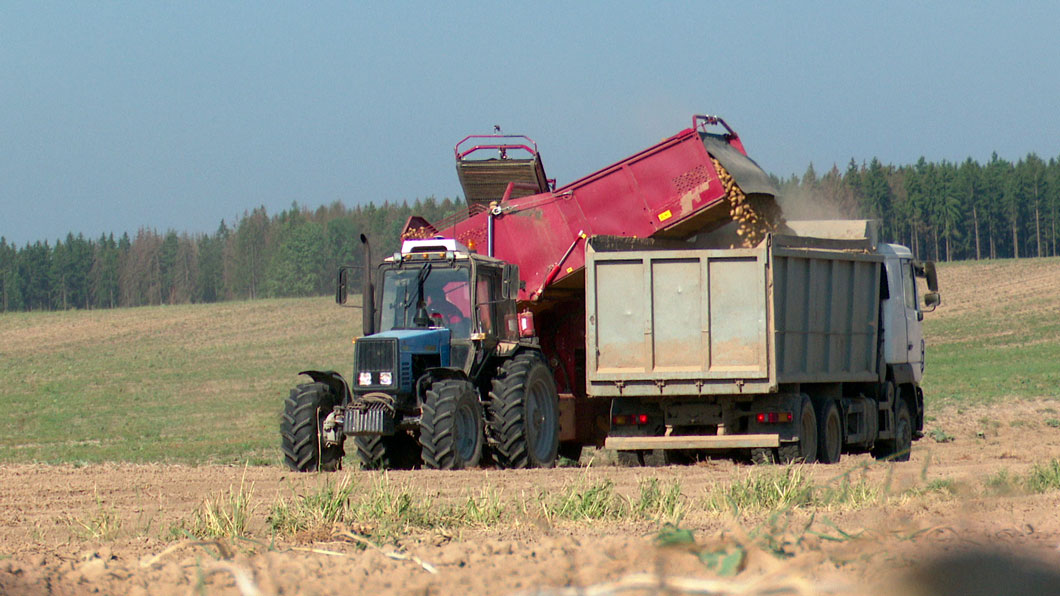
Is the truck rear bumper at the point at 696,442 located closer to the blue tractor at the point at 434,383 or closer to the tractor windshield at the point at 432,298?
the blue tractor at the point at 434,383

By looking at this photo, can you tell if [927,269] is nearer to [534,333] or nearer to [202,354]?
[534,333]

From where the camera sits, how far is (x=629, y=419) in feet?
46.0

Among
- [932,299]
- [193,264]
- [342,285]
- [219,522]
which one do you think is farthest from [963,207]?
[219,522]

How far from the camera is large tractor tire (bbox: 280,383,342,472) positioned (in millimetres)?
12641

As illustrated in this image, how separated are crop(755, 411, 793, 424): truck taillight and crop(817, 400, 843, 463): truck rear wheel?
115cm

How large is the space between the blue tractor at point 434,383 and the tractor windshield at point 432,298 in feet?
0.04

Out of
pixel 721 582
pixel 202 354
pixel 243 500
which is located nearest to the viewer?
pixel 721 582

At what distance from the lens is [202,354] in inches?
2249

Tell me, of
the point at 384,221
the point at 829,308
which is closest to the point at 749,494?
the point at 829,308

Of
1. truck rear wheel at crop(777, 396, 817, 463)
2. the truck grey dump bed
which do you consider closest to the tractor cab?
the truck grey dump bed

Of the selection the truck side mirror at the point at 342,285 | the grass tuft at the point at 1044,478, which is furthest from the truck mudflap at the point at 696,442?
the grass tuft at the point at 1044,478

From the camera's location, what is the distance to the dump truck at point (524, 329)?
1277 cm

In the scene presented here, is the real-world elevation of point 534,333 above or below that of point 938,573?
above

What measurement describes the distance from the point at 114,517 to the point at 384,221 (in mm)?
126894
